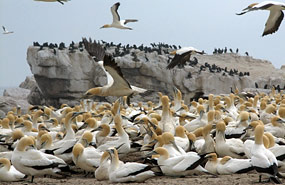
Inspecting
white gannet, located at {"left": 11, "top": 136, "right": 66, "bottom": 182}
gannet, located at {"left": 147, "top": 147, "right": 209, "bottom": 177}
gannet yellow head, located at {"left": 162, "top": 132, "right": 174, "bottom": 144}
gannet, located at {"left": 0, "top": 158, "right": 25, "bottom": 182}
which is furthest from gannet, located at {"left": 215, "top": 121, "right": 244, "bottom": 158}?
gannet, located at {"left": 0, "top": 158, "right": 25, "bottom": 182}

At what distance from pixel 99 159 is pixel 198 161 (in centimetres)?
148

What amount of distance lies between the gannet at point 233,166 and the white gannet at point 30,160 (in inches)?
84.8

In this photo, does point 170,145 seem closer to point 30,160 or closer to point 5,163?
point 30,160

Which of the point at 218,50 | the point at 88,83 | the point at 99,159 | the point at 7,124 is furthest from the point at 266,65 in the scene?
the point at 99,159

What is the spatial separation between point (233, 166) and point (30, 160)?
2530mm

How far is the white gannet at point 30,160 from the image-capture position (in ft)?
22.0

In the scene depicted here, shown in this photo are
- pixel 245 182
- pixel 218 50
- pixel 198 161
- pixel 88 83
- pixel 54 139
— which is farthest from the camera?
pixel 218 50

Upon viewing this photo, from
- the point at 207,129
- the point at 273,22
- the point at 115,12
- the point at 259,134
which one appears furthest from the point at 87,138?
the point at 115,12

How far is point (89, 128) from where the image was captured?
9.44m

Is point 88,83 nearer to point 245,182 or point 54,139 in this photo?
point 54,139

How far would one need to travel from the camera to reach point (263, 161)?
5.63m

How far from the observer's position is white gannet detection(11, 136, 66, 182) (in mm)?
6715

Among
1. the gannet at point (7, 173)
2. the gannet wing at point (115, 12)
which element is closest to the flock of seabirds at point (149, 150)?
the gannet at point (7, 173)

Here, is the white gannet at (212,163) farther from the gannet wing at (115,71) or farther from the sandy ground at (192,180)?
the gannet wing at (115,71)
